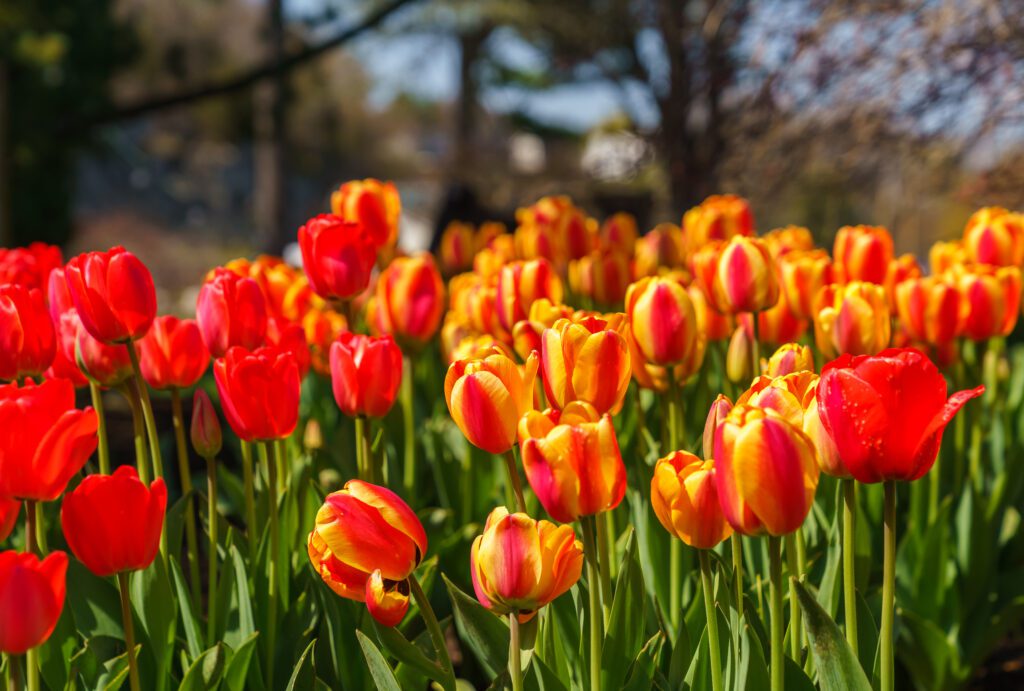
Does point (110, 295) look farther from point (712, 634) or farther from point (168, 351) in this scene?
point (712, 634)

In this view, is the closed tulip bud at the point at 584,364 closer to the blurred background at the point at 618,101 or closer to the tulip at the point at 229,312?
the tulip at the point at 229,312

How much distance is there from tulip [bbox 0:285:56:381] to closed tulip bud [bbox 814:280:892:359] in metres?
1.19

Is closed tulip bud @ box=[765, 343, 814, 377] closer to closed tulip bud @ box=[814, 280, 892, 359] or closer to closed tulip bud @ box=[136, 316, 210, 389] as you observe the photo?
closed tulip bud @ box=[814, 280, 892, 359]

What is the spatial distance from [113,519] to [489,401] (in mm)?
397

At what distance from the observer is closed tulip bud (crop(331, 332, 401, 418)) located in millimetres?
1452

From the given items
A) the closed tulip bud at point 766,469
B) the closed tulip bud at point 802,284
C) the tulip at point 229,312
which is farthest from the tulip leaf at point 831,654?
the closed tulip bud at point 802,284

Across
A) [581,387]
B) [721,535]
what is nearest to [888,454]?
[721,535]

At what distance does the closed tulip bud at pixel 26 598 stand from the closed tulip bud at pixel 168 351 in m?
0.67

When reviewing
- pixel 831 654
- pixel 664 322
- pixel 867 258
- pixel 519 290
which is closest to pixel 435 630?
pixel 831 654

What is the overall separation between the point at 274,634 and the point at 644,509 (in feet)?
1.89

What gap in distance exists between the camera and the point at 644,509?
1609 millimetres

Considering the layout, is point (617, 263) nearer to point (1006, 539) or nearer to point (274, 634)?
point (1006, 539)

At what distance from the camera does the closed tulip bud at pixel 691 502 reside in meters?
1.03

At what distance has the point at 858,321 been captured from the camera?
5.41 feet
